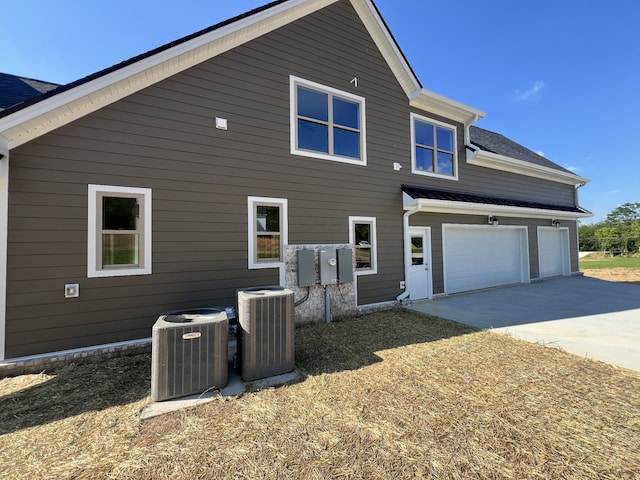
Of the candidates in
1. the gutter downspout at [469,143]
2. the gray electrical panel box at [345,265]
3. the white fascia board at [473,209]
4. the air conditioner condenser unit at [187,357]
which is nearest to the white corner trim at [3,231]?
the air conditioner condenser unit at [187,357]

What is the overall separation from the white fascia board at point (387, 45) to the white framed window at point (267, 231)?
523 cm

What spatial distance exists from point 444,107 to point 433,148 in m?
1.33

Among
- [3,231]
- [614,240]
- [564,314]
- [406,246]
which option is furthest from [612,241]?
[3,231]

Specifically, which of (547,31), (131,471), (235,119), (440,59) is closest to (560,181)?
(547,31)

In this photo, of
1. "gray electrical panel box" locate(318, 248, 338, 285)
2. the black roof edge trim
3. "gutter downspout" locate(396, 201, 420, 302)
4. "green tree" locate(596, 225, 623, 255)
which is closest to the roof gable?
"gray electrical panel box" locate(318, 248, 338, 285)

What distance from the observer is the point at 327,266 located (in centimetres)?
621

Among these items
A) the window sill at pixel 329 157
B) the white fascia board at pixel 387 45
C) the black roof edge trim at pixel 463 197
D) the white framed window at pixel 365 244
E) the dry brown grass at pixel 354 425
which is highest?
the white fascia board at pixel 387 45

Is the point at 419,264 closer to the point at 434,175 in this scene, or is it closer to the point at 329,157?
the point at 434,175

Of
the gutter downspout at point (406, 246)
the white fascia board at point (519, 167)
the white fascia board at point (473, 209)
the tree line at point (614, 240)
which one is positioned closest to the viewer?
the white fascia board at point (473, 209)

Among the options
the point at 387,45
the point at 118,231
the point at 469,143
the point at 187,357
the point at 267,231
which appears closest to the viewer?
the point at 187,357

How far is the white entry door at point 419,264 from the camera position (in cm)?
796

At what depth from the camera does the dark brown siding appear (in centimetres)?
400

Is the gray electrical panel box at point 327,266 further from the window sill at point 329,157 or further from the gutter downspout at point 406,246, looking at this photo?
the gutter downspout at point 406,246

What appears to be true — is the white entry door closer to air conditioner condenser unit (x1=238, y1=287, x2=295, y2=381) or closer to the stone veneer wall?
the stone veneer wall
